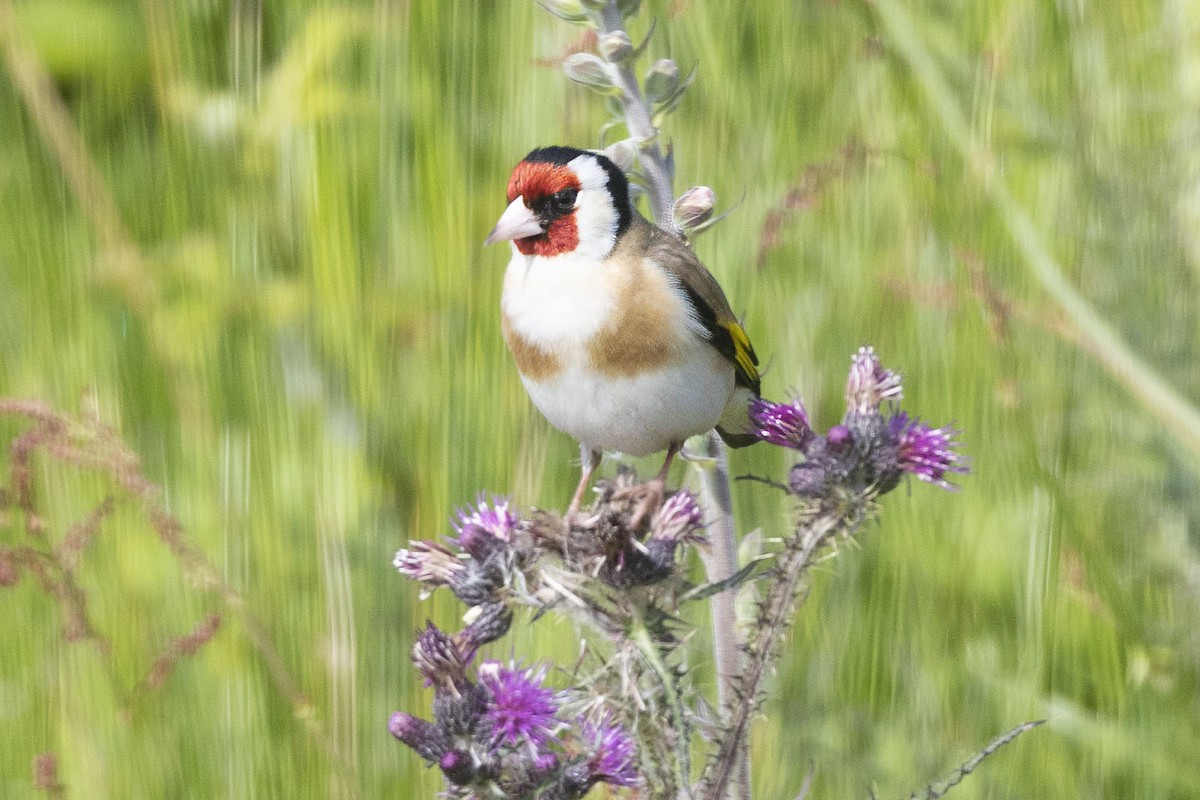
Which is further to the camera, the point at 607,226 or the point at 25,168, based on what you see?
the point at 25,168

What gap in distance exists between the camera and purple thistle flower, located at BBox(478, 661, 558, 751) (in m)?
1.22

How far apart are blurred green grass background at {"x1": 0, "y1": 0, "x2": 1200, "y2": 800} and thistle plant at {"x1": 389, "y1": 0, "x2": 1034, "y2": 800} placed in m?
0.37

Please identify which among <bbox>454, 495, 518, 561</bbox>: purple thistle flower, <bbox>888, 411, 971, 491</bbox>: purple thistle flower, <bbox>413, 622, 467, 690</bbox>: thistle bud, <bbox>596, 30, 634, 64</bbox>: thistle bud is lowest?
<bbox>413, 622, 467, 690</bbox>: thistle bud

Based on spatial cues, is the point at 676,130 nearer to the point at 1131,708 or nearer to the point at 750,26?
the point at 750,26

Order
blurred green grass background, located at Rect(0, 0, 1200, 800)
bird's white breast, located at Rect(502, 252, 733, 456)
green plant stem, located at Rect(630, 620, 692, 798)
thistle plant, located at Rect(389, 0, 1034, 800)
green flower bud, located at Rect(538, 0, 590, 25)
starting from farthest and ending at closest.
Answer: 1. blurred green grass background, located at Rect(0, 0, 1200, 800)
2. bird's white breast, located at Rect(502, 252, 733, 456)
3. green flower bud, located at Rect(538, 0, 590, 25)
4. thistle plant, located at Rect(389, 0, 1034, 800)
5. green plant stem, located at Rect(630, 620, 692, 798)

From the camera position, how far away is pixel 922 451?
128cm

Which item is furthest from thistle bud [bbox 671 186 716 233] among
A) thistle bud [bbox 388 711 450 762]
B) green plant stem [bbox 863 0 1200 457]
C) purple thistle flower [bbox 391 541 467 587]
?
green plant stem [bbox 863 0 1200 457]

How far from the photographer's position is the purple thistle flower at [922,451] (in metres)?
1.27

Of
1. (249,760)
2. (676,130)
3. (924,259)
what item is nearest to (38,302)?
(249,760)

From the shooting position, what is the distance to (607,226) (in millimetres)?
1482

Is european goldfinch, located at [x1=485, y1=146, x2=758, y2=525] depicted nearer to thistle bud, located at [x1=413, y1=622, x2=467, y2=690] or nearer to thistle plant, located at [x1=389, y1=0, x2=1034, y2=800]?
thistle plant, located at [x1=389, y1=0, x2=1034, y2=800]

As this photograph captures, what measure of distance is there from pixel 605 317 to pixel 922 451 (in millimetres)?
337

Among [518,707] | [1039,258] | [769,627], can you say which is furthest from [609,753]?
[1039,258]

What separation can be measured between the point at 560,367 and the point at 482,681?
322 mm
